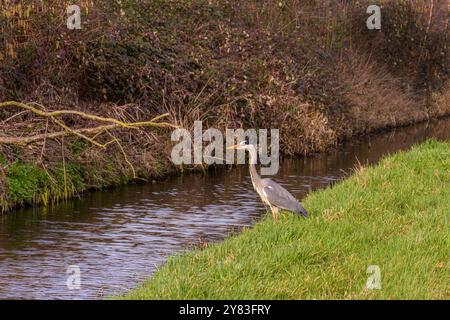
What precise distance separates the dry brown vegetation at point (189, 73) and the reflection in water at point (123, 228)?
130 cm

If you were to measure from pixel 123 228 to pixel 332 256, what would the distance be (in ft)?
18.4

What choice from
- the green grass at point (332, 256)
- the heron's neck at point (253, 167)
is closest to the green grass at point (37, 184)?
the heron's neck at point (253, 167)

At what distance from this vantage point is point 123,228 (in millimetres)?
16266

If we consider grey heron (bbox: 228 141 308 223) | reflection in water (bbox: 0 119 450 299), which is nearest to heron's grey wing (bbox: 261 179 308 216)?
grey heron (bbox: 228 141 308 223)

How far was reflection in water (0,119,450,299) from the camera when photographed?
41.8ft

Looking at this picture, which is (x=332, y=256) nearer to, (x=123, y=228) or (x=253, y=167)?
(x=253, y=167)

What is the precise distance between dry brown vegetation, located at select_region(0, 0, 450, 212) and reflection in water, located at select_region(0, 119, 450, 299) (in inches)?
51.1

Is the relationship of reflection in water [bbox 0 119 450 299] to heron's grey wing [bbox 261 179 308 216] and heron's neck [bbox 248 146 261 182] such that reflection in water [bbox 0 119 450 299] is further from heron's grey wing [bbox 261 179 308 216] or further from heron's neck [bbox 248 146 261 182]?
heron's grey wing [bbox 261 179 308 216]

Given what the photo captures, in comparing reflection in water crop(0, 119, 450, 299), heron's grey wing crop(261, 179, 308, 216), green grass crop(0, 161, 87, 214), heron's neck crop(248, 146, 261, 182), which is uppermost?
heron's neck crop(248, 146, 261, 182)

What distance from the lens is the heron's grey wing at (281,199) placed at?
13.7m

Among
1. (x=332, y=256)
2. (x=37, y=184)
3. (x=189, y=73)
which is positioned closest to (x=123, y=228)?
(x=37, y=184)

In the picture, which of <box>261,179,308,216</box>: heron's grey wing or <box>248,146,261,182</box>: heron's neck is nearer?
<box>261,179,308,216</box>: heron's grey wing

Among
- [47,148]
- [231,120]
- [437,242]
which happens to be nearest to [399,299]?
[437,242]

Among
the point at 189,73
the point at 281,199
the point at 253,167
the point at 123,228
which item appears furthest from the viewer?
the point at 189,73
